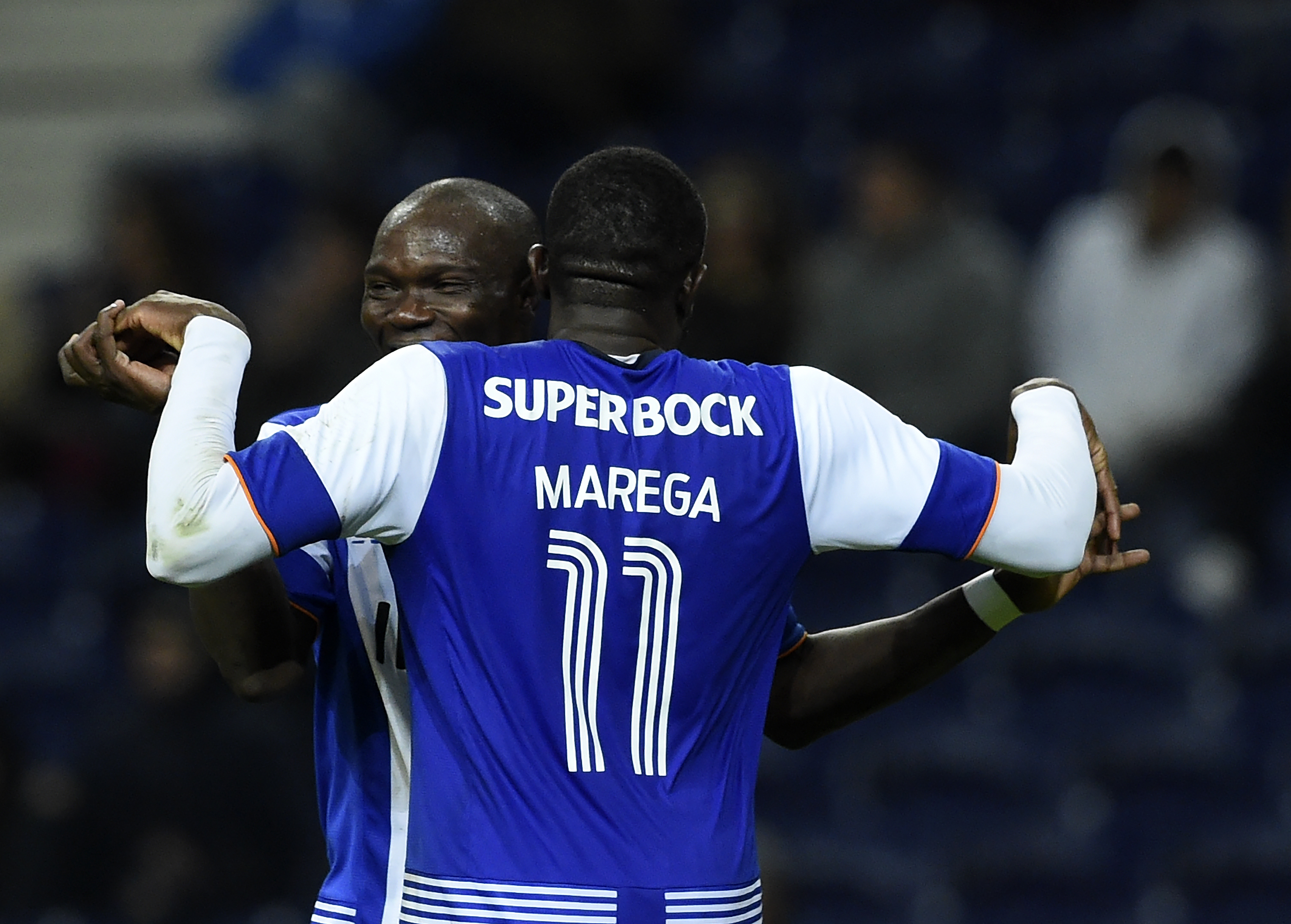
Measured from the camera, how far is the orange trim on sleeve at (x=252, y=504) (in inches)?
89.7

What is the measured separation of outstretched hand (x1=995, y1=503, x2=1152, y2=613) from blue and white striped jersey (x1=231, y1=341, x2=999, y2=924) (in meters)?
0.33

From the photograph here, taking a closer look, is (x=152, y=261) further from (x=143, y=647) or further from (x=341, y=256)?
(x=143, y=647)

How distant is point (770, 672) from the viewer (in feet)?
8.89

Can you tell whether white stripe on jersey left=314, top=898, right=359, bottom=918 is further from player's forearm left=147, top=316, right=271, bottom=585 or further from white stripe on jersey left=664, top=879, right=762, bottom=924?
player's forearm left=147, top=316, right=271, bottom=585

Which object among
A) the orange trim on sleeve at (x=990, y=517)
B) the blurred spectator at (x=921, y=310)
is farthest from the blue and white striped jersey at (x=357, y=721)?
the blurred spectator at (x=921, y=310)

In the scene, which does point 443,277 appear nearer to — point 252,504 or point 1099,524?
point 252,504

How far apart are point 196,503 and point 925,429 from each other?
4889mm

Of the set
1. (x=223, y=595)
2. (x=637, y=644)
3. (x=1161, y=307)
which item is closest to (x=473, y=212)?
(x=223, y=595)

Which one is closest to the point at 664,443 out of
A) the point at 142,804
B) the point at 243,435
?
the point at 243,435

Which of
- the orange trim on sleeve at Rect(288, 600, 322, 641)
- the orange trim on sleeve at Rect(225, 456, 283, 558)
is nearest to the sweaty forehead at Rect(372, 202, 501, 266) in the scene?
the orange trim on sleeve at Rect(288, 600, 322, 641)

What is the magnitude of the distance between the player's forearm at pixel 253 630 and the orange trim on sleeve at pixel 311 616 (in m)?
0.01

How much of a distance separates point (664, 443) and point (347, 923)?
0.91 m

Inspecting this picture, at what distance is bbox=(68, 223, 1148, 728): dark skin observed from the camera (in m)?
2.64

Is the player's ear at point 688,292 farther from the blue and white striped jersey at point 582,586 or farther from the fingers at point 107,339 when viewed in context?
the fingers at point 107,339
